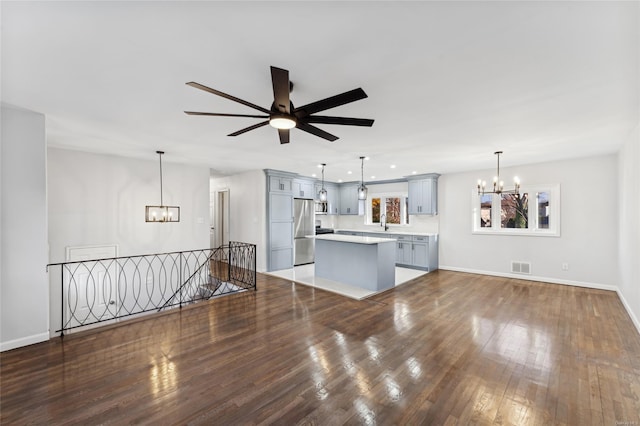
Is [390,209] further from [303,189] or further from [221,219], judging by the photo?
[221,219]

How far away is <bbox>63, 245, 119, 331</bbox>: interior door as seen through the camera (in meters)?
5.11

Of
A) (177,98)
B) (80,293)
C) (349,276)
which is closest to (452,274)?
(349,276)

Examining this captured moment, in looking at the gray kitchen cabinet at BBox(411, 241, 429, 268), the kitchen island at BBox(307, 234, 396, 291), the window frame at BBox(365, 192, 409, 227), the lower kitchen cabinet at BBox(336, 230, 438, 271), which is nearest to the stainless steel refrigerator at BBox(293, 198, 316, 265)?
the kitchen island at BBox(307, 234, 396, 291)

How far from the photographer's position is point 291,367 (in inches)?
104

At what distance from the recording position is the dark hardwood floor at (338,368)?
6.73ft

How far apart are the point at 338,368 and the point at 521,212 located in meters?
5.91

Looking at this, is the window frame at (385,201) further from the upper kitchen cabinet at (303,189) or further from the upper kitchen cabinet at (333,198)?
the upper kitchen cabinet at (303,189)

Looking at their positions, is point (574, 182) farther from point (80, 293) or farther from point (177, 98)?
point (80, 293)

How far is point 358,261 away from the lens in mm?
5605

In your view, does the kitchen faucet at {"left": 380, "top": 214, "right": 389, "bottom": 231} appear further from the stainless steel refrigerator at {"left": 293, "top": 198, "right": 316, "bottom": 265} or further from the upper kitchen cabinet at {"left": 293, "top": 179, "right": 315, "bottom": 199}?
the upper kitchen cabinet at {"left": 293, "top": 179, "right": 315, "bottom": 199}

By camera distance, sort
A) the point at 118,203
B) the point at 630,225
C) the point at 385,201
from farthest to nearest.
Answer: the point at 385,201
the point at 118,203
the point at 630,225

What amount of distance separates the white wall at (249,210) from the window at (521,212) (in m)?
5.26

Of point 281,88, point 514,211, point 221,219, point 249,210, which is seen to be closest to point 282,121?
point 281,88

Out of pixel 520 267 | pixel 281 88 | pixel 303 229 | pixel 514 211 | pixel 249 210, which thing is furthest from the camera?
pixel 303 229
